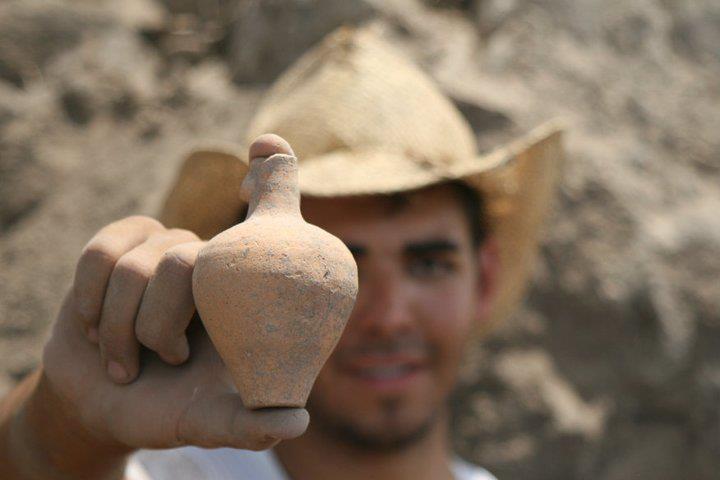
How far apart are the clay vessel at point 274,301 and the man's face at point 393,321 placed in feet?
2.29

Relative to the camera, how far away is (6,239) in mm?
2240

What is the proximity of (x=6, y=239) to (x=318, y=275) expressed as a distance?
171cm

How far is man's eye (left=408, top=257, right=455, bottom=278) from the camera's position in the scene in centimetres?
155

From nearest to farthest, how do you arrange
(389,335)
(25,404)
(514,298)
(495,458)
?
(25,404), (389,335), (514,298), (495,458)

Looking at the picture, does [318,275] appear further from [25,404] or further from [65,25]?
[65,25]

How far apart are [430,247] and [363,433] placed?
0.36m

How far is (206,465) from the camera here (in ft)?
5.04

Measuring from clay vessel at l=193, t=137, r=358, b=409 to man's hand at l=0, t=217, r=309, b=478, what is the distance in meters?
0.04

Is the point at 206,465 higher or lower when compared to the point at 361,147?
lower

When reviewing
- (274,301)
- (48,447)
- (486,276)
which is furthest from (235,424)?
(486,276)

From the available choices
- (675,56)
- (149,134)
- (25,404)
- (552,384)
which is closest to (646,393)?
(552,384)

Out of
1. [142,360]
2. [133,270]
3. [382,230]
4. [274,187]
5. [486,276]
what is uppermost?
[274,187]

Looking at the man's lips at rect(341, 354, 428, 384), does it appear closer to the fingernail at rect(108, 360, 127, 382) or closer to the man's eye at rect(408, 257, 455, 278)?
the man's eye at rect(408, 257, 455, 278)

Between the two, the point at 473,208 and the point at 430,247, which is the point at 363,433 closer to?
the point at 430,247
